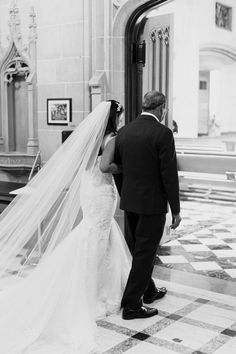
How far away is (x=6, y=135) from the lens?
7312 mm

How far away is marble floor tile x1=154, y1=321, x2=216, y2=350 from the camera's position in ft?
12.1

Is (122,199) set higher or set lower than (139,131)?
lower

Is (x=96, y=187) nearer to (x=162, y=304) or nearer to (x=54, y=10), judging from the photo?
(x=162, y=304)

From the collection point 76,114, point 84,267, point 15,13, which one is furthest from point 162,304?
point 15,13

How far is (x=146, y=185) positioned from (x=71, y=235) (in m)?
0.76

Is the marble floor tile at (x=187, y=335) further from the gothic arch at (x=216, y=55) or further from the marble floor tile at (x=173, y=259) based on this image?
the gothic arch at (x=216, y=55)

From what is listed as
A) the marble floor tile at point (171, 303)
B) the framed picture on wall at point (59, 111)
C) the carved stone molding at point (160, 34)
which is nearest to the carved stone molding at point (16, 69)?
the framed picture on wall at point (59, 111)

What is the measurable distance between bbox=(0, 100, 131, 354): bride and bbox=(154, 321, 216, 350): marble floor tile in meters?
0.55

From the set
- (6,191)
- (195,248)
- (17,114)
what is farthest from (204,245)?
(17,114)

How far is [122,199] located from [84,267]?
608 millimetres

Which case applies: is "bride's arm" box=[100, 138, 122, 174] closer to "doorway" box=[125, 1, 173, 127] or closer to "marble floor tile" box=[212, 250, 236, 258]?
"doorway" box=[125, 1, 173, 127]

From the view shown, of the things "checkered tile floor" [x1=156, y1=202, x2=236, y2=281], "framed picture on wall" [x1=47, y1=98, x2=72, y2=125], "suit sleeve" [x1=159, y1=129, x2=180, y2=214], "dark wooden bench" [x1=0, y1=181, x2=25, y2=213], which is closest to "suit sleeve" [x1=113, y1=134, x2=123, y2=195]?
"suit sleeve" [x1=159, y1=129, x2=180, y2=214]

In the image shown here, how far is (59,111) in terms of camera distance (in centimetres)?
642

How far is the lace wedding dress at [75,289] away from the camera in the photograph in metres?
3.59
